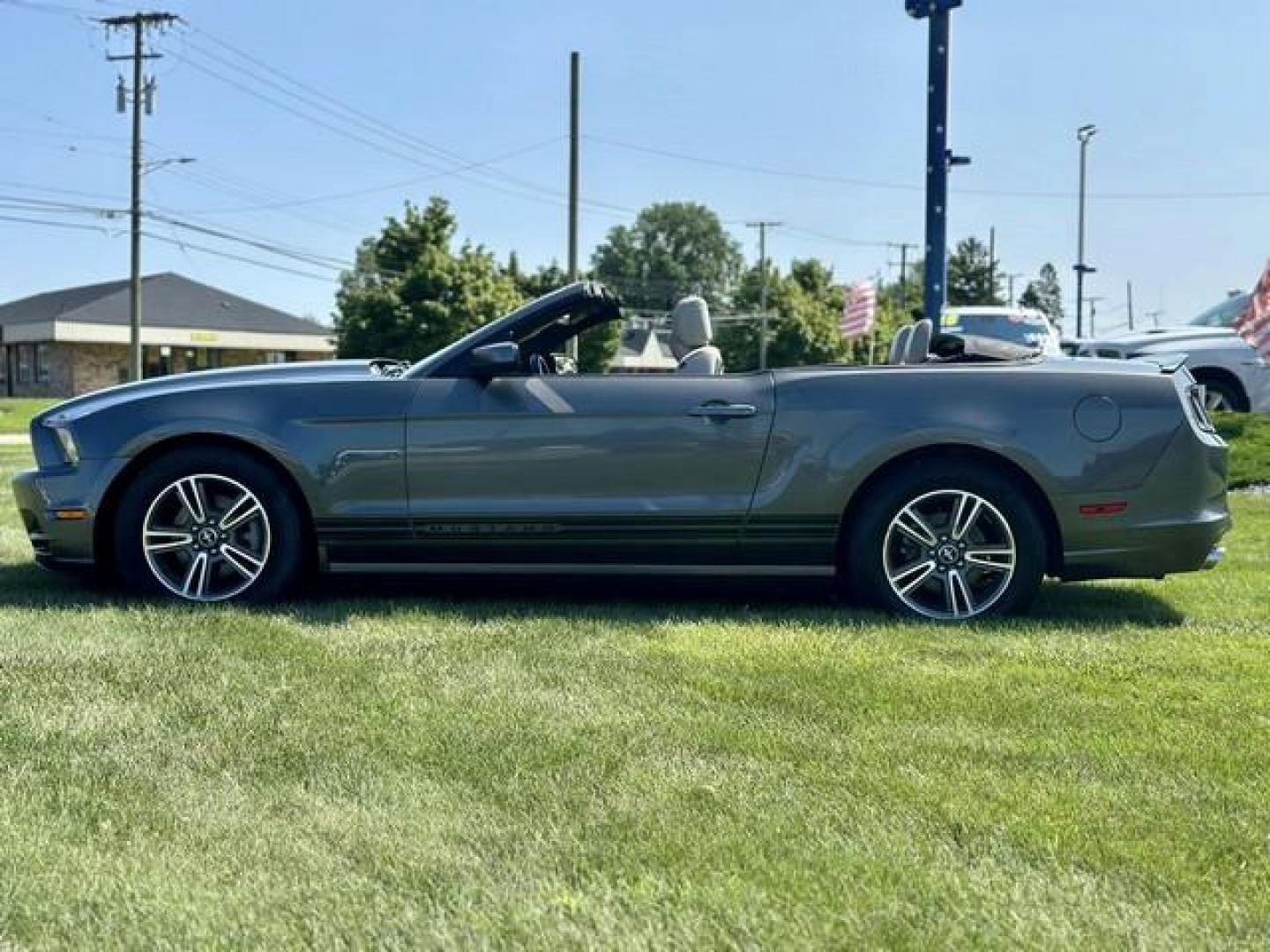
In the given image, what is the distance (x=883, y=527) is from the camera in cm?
475

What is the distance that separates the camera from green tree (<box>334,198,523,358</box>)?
35.7m

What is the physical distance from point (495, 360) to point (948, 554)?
1.96m

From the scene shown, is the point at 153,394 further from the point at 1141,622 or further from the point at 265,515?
the point at 1141,622

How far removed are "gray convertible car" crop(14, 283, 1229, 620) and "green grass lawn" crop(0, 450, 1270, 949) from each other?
0.30 metres

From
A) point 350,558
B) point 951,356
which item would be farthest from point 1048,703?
point 350,558

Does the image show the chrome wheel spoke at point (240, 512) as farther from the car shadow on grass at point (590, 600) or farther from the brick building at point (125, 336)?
the brick building at point (125, 336)

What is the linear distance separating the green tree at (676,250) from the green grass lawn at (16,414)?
249ft

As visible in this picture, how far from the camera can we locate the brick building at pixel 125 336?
53188 mm

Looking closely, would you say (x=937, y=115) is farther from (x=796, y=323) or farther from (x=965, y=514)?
(x=796, y=323)

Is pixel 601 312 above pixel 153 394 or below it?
above

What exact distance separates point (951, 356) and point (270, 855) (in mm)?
3772

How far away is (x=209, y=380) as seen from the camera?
5.12 m

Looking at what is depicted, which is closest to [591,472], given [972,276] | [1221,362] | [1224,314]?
[1221,362]

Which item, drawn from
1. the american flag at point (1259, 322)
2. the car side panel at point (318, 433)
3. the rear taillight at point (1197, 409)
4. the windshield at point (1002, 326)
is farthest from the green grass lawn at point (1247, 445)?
the car side panel at point (318, 433)
